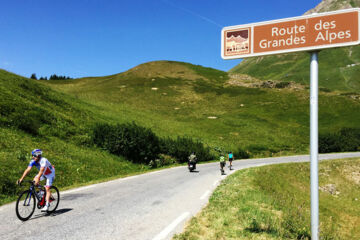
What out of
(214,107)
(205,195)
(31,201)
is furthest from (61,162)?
(214,107)

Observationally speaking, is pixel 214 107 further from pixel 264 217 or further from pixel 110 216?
pixel 110 216

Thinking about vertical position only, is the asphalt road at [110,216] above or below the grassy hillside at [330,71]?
below

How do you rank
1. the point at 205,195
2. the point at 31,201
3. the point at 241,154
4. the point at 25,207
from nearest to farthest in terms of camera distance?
1. the point at 25,207
2. the point at 31,201
3. the point at 205,195
4. the point at 241,154

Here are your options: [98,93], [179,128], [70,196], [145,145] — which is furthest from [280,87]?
[70,196]

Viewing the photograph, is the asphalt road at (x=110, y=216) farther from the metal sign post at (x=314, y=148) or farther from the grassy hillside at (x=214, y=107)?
the grassy hillside at (x=214, y=107)

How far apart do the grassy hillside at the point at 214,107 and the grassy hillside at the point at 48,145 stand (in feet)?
49.6

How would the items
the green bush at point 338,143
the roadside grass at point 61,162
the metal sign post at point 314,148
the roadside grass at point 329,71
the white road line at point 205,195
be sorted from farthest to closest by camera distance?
the roadside grass at point 329,71 → the green bush at point 338,143 → the roadside grass at point 61,162 → the white road line at point 205,195 → the metal sign post at point 314,148

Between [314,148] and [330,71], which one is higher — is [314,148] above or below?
below

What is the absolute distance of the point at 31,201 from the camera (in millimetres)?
7777

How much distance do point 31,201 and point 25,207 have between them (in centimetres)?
32

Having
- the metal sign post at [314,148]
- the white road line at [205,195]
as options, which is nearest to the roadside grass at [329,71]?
the white road line at [205,195]

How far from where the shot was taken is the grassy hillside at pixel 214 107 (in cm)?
4609

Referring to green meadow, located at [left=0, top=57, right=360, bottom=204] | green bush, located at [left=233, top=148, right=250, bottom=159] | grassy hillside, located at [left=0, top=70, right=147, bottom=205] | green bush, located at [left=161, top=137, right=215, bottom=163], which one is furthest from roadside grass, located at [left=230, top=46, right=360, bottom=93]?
grassy hillside, located at [left=0, top=70, right=147, bottom=205]

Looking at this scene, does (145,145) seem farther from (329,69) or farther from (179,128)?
(329,69)
